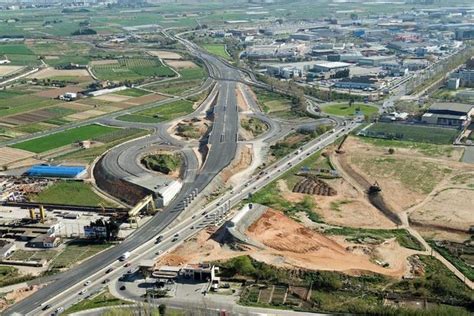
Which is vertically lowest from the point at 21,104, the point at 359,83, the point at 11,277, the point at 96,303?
the point at 11,277

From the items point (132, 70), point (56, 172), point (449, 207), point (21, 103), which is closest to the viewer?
point (449, 207)

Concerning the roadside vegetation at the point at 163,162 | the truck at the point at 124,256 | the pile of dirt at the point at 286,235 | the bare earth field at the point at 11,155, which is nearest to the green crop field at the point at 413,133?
the roadside vegetation at the point at 163,162

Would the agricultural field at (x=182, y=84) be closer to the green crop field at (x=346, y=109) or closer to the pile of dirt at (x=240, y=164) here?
the green crop field at (x=346, y=109)

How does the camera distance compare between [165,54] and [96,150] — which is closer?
[96,150]

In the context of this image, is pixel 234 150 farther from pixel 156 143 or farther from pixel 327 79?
pixel 327 79

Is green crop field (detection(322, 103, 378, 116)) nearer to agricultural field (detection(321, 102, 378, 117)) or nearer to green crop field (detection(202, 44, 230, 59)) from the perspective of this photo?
agricultural field (detection(321, 102, 378, 117))

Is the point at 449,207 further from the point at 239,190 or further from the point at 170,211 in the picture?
the point at 170,211

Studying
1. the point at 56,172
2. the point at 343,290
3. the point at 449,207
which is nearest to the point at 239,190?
the point at 449,207
